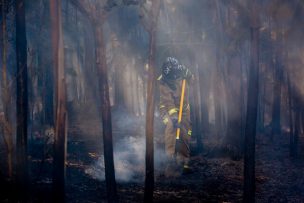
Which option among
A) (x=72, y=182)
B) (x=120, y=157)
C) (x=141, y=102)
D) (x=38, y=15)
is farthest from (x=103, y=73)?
(x=141, y=102)

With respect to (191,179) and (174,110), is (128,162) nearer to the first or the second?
(174,110)

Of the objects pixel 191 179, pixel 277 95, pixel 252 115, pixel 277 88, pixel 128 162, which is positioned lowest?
pixel 191 179

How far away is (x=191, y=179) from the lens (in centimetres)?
826

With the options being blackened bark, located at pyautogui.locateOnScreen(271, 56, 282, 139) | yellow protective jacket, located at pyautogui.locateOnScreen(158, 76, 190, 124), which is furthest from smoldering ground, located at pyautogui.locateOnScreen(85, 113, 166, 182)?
blackened bark, located at pyautogui.locateOnScreen(271, 56, 282, 139)

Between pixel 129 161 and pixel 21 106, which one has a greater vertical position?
pixel 21 106

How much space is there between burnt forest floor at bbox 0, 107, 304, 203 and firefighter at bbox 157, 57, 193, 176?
520mm

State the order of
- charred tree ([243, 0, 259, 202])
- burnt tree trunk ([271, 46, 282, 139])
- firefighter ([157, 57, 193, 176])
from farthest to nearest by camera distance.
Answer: burnt tree trunk ([271, 46, 282, 139]) < firefighter ([157, 57, 193, 176]) < charred tree ([243, 0, 259, 202])

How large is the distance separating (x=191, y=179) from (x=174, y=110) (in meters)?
1.89

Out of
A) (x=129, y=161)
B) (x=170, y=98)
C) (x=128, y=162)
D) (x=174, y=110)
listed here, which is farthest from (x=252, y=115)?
(x=129, y=161)

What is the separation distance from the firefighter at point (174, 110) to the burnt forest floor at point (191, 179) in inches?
20.5

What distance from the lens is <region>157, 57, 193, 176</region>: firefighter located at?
9.20 metres

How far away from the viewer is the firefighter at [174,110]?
9.20m

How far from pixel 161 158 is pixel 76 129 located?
7428mm

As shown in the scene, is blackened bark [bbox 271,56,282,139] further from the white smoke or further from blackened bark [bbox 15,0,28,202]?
blackened bark [bbox 15,0,28,202]
